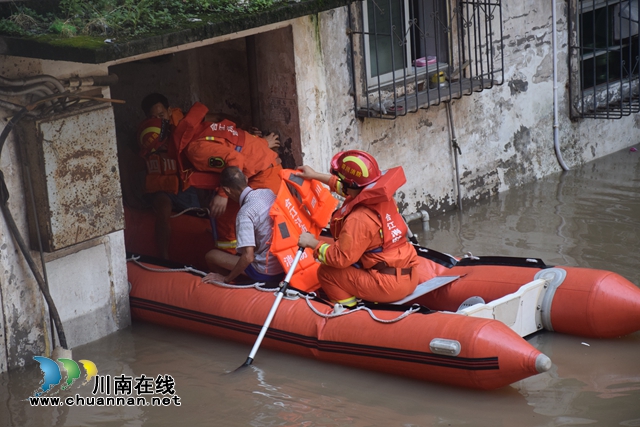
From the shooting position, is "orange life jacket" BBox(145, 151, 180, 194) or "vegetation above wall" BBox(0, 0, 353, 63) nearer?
"vegetation above wall" BBox(0, 0, 353, 63)

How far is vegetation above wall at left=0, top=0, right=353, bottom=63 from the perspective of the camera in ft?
16.1

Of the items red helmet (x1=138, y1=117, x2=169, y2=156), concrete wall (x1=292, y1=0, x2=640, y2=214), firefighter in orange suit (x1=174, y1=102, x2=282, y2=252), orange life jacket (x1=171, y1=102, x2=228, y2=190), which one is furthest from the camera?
concrete wall (x1=292, y1=0, x2=640, y2=214)

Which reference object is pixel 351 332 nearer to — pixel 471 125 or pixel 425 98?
pixel 425 98

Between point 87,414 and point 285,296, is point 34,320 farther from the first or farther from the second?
point 285,296

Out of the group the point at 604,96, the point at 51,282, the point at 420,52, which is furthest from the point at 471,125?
the point at 51,282

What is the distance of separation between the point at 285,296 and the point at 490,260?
1.43m

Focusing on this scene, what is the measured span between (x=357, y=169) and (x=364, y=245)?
0.46 meters

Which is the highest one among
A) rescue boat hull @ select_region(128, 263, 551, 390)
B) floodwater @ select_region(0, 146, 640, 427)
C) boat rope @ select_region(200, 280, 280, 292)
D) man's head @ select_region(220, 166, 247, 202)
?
man's head @ select_region(220, 166, 247, 202)

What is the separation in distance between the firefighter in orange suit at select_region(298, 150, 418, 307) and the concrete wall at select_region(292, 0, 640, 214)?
1.75 m

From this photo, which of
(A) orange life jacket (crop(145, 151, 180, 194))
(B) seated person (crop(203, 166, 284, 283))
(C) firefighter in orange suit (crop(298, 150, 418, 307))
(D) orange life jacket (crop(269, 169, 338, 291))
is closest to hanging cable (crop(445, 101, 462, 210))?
(D) orange life jacket (crop(269, 169, 338, 291))

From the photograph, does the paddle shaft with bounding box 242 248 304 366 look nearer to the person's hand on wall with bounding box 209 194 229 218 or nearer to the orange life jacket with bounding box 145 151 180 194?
the person's hand on wall with bounding box 209 194 229 218

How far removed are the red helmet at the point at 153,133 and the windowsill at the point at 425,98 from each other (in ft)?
5.51

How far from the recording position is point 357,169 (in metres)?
5.33

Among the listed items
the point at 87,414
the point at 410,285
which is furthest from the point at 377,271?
the point at 87,414
